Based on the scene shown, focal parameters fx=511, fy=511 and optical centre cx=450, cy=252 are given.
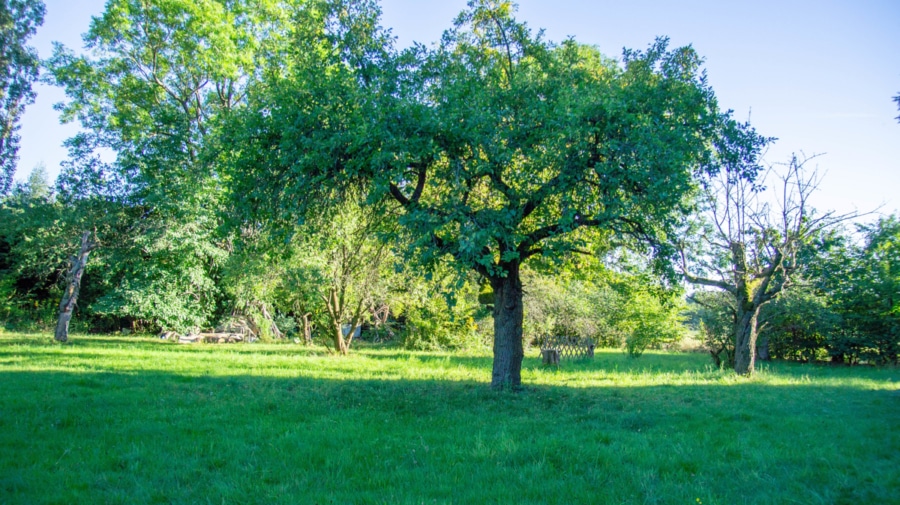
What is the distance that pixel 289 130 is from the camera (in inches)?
360

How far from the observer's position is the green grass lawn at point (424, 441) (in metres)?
5.07

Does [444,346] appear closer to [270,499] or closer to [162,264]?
[162,264]

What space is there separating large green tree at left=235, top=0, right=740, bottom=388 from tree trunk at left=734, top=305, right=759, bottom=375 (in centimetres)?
621

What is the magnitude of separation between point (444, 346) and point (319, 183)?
1743cm

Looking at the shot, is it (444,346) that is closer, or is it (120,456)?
(120,456)

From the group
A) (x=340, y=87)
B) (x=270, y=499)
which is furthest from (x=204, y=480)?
(x=340, y=87)

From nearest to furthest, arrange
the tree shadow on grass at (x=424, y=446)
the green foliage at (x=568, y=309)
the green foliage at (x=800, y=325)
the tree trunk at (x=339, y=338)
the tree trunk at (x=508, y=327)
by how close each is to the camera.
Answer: the tree shadow on grass at (x=424, y=446) → the tree trunk at (x=508, y=327) → the tree trunk at (x=339, y=338) → the green foliage at (x=800, y=325) → the green foliage at (x=568, y=309)

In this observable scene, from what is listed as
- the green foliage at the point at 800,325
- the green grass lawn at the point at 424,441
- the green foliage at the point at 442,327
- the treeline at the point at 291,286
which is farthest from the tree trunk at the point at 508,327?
the green foliage at the point at 800,325

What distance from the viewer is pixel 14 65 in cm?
1992

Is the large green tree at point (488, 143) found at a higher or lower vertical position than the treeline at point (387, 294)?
higher

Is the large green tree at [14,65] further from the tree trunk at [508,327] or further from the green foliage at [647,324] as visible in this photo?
the green foliage at [647,324]

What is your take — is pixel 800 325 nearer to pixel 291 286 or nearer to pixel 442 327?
pixel 442 327

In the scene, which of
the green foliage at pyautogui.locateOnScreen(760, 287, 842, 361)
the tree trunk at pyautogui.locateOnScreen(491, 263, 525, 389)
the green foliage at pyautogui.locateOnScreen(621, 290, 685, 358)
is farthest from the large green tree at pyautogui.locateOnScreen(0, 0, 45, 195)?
the green foliage at pyautogui.locateOnScreen(760, 287, 842, 361)

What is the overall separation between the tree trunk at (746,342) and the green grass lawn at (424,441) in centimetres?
280
